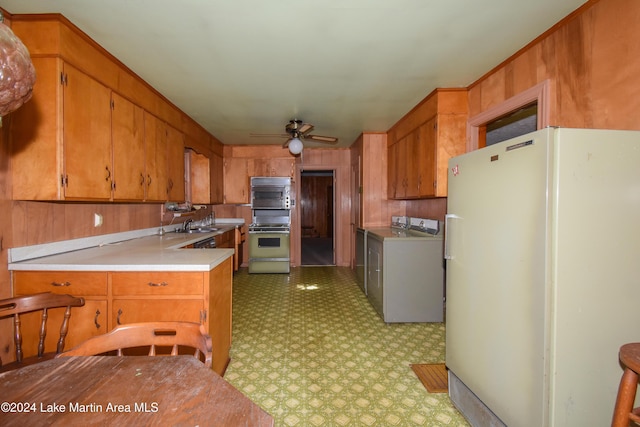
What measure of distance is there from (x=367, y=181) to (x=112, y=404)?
4199 mm

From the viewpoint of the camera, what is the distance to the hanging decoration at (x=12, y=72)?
0.73 meters

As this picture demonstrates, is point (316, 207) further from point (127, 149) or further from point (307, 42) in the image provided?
point (307, 42)

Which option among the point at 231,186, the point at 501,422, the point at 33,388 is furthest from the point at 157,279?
the point at 231,186

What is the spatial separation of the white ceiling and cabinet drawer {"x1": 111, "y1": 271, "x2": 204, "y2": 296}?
1530 millimetres

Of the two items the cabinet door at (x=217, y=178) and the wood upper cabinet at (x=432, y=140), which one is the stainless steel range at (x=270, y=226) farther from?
the wood upper cabinet at (x=432, y=140)

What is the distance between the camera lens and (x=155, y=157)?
2.95 meters

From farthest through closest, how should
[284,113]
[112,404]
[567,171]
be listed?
[284,113] → [567,171] → [112,404]

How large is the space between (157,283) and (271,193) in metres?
3.68

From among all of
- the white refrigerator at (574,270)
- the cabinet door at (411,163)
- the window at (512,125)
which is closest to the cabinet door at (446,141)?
the window at (512,125)

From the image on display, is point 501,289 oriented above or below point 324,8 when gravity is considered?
below

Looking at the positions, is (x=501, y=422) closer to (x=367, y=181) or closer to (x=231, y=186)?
(x=367, y=181)

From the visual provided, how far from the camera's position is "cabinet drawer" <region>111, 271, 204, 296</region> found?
1.85 metres

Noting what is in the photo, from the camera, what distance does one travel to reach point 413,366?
2.35 meters

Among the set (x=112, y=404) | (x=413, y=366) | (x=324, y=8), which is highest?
(x=324, y=8)
